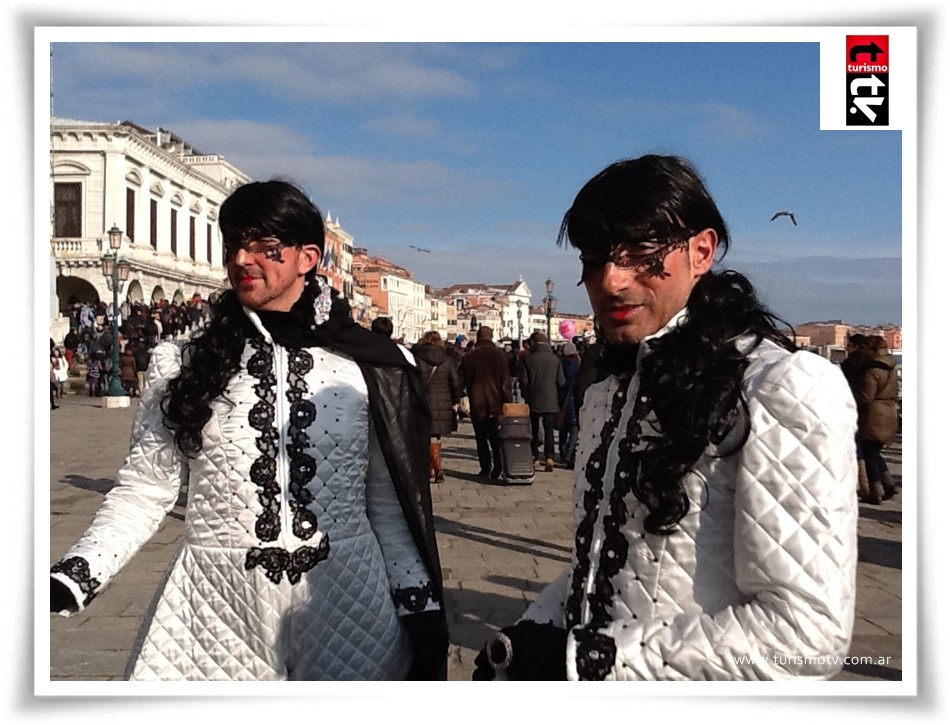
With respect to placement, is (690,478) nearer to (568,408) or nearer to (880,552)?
(880,552)

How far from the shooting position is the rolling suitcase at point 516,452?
9305 millimetres

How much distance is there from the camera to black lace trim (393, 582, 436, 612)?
2105mm

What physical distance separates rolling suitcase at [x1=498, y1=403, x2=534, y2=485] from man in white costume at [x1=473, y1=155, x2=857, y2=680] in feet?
25.2

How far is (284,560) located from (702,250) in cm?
120

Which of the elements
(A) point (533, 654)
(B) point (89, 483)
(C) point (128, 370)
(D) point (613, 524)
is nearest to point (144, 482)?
(A) point (533, 654)

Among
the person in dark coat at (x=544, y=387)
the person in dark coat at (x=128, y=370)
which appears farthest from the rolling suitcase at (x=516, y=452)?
the person in dark coat at (x=128, y=370)

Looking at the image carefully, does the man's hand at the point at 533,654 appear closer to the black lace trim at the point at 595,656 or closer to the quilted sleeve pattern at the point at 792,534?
the black lace trim at the point at 595,656

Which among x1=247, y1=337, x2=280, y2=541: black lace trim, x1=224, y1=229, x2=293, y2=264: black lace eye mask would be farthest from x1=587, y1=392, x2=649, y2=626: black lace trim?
x1=224, y1=229, x2=293, y2=264: black lace eye mask

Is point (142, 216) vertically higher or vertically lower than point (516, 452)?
higher

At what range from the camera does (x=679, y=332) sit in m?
1.42

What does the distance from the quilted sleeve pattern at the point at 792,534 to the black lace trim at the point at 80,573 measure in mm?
1318
